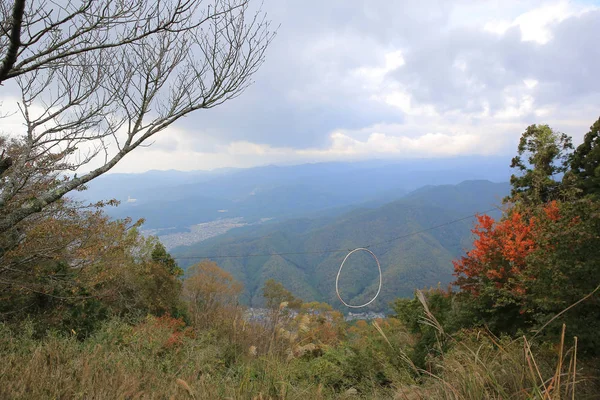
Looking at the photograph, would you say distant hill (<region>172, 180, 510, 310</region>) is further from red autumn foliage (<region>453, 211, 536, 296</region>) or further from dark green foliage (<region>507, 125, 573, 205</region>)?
red autumn foliage (<region>453, 211, 536, 296</region>)

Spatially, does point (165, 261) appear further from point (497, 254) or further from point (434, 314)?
point (497, 254)

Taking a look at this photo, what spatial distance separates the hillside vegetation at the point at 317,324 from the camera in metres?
2.26

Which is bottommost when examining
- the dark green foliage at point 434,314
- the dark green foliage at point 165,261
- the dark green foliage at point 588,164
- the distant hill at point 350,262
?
the distant hill at point 350,262

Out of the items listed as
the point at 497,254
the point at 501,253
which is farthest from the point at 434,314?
the point at 501,253

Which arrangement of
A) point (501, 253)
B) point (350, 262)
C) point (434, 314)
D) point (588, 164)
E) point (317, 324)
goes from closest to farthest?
point (501, 253)
point (434, 314)
point (588, 164)
point (317, 324)
point (350, 262)

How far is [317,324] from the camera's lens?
22.4 meters

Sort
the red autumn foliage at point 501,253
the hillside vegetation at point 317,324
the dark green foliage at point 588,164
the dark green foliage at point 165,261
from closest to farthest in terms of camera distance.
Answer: the hillside vegetation at point 317,324, the red autumn foliage at point 501,253, the dark green foliage at point 588,164, the dark green foliage at point 165,261

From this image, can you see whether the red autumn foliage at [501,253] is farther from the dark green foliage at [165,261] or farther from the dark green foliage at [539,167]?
the dark green foliage at [165,261]

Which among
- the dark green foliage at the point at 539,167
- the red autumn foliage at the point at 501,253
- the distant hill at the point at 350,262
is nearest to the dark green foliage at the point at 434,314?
the red autumn foliage at the point at 501,253

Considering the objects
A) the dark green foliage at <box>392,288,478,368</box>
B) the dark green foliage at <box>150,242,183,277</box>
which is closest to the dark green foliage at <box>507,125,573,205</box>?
the dark green foliage at <box>392,288,478,368</box>

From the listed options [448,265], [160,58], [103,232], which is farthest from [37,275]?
[448,265]

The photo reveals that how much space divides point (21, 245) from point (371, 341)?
9.45m

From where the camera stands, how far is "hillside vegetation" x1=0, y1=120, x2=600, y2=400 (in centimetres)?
226

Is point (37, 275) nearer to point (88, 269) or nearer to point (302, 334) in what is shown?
point (88, 269)
